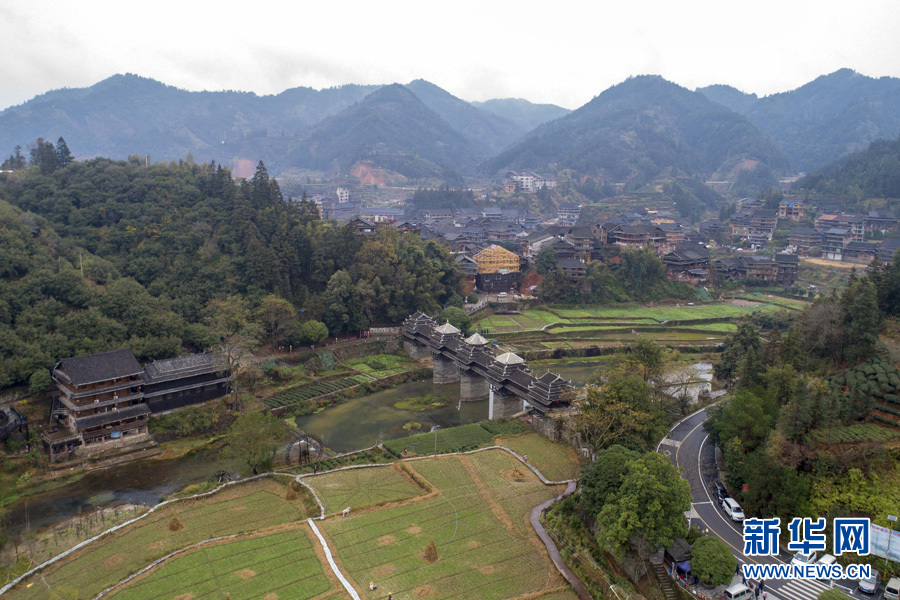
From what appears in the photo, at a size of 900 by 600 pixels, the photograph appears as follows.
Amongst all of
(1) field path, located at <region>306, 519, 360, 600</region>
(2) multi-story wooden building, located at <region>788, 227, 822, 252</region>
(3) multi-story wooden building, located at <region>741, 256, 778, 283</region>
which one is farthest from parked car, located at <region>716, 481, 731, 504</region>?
(2) multi-story wooden building, located at <region>788, 227, 822, 252</region>

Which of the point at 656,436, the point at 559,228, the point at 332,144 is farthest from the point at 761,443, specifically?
the point at 332,144

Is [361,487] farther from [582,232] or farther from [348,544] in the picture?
[582,232]

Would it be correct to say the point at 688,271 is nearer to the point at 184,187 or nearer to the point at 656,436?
the point at 656,436

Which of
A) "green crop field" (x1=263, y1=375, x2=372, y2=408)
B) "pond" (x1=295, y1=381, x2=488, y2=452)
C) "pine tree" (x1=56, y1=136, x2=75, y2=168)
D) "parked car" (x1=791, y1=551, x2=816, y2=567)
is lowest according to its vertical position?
"pond" (x1=295, y1=381, x2=488, y2=452)

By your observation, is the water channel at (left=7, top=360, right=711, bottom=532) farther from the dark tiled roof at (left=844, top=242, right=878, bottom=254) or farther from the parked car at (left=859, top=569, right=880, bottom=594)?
the dark tiled roof at (left=844, top=242, right=878, bottom=254)

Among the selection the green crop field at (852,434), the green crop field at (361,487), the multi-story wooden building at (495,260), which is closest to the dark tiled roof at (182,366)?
the green crop field at (361,487)

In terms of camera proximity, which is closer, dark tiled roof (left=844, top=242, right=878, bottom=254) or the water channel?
the water channel

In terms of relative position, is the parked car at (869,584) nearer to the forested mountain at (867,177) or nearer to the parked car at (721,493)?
the parked car at (721,493)
